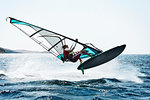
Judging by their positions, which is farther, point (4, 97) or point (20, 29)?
point (20, 29)

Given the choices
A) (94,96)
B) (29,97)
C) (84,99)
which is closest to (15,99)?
(29,97)

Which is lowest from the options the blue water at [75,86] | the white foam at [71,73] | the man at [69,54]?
the blue water at [75,86]

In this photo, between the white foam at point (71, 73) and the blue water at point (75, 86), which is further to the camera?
the white foam at point (71, 73)

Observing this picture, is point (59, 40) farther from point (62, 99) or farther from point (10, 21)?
point (62, 99)

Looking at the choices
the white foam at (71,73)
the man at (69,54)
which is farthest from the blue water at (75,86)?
the man at (69,54)

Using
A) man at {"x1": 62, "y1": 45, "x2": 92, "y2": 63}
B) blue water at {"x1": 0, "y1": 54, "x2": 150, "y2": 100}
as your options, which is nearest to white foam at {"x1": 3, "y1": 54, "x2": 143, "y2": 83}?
blue water at {"x1": 0, "y1": 54, "x2": 150, "y2": 100}

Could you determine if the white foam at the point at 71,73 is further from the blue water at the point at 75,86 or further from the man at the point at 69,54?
the man at the point at 69,54

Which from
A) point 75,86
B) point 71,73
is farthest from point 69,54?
point 71,73

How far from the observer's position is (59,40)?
11195mm

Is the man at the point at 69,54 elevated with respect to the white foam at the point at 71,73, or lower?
elevated

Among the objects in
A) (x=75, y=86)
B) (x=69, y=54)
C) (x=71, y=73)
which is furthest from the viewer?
(x=71, y=73)

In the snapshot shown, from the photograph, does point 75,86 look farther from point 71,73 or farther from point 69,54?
point 71,73

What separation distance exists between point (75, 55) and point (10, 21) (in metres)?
4.72

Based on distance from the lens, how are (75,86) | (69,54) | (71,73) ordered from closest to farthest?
(75,86) < (69,54) < (71,73)
